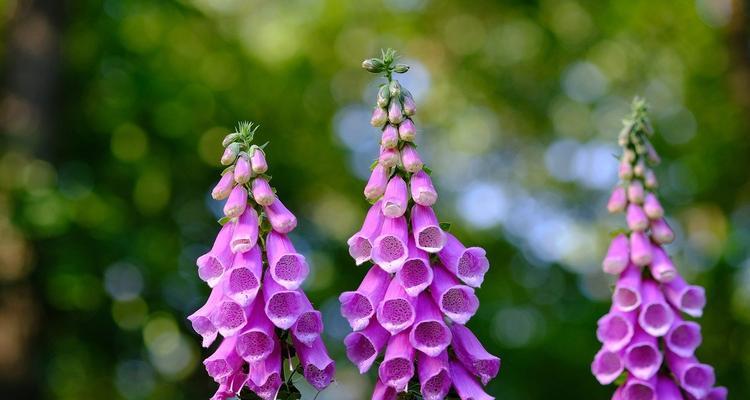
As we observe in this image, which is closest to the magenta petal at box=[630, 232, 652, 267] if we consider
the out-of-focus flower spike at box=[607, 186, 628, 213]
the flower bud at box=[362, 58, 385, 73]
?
the out-of-focus flower spike at box=[607, 186, 628, 213]

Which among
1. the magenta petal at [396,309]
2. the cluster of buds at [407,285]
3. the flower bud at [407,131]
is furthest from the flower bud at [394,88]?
the magenta petal at [396,309]

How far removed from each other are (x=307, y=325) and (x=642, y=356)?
1.12 m

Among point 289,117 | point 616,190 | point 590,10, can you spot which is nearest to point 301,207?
point 289,117

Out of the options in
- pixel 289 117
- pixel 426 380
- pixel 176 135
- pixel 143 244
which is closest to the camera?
pixel 426 380

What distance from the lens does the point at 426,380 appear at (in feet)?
7.74

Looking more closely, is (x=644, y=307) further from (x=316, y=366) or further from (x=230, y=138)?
(x=230, y=138)

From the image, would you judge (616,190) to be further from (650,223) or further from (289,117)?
(289,117)

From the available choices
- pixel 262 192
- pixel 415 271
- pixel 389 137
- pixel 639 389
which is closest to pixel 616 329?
pixel 639 389

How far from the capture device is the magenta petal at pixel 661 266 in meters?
3.04

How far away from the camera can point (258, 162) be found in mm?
2545

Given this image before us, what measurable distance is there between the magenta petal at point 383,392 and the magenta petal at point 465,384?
16 centimetres

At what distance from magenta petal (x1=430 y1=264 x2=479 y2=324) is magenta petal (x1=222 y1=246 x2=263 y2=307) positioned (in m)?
0.48

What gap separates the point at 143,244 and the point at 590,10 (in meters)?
9.83

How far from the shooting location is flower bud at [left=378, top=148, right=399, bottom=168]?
262cm
